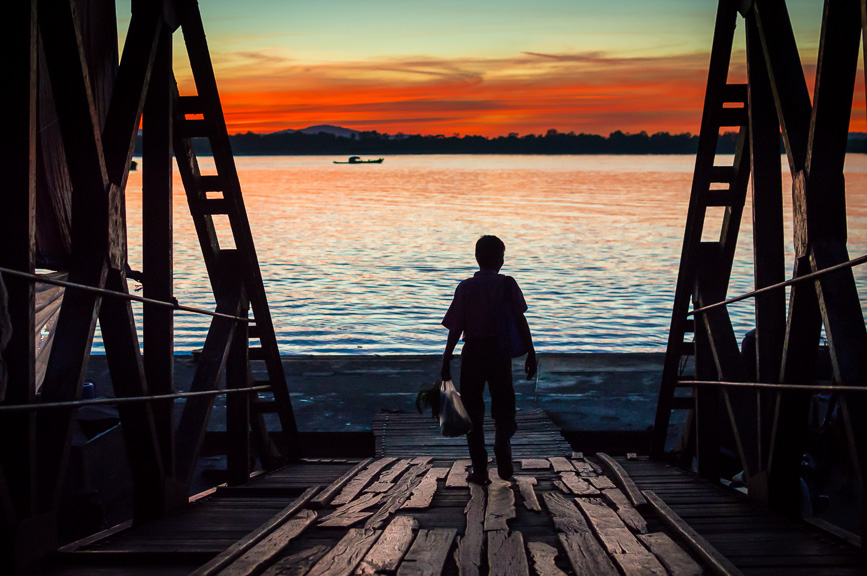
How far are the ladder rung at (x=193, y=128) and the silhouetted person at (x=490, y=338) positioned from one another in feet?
7.22

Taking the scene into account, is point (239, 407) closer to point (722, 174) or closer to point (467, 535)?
point (467, 535)

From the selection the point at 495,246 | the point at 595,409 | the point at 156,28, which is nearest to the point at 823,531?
the point at 495,246

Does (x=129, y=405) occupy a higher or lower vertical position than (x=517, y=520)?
higher

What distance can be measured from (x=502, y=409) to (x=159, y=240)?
2.67 meters

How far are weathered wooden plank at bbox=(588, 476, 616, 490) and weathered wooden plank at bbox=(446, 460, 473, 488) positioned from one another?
0.88 m

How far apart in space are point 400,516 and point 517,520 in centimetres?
66

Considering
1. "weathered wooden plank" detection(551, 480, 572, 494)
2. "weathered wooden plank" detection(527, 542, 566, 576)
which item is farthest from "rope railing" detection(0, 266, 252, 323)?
"weathered wooden plank" detection(551, 480, 572, 494)

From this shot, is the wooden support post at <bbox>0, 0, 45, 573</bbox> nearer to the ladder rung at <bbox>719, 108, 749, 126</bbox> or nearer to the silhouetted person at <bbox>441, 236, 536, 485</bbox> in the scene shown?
the silhouetted person at <bbox>441, 236, 536, 485</bbox>

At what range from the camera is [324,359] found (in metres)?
13.7

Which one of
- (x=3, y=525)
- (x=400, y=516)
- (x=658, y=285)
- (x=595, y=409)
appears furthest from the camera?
(x=658, y=285)

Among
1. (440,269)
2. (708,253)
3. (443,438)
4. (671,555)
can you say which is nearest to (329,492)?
(671,555)

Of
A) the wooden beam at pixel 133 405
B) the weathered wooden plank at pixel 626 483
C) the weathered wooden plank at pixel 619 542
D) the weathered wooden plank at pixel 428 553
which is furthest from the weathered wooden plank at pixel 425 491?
the wooden beam at pixel 133 405

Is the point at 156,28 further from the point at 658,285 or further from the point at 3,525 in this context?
the point at 658,285

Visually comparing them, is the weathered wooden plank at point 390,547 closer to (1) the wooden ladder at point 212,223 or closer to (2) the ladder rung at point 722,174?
(1) the wooden ladder at point 212,223
